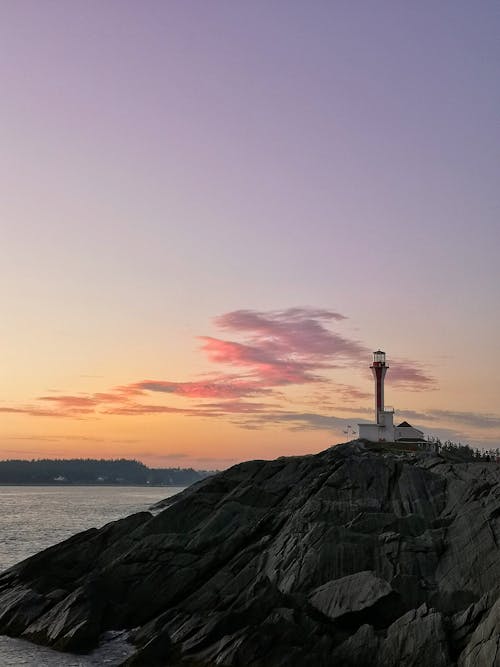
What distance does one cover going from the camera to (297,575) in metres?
38.4

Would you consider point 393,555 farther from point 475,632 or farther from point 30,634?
point 30,634

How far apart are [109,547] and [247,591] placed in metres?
15.1

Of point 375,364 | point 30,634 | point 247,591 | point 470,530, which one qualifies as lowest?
point 30,634

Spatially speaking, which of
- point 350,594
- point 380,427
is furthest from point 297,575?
point 380,427

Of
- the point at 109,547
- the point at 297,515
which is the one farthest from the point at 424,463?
the point at 109,547

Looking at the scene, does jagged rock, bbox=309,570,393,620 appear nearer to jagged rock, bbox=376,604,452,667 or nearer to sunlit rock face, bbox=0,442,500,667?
sunlit rock face, bbox=0,442,500,667

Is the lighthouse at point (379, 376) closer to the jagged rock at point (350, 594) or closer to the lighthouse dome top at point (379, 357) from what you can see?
the lighthouse dome top at point (379, 357)

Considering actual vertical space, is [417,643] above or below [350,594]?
below

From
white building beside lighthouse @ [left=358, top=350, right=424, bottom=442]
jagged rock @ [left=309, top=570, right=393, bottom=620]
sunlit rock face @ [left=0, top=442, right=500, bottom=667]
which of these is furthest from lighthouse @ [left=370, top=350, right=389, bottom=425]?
jagged rock @ [left=309, top=570, right=393, bottom=620]

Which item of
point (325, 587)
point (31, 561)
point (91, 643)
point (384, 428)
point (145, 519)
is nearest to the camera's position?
point (325, 587)

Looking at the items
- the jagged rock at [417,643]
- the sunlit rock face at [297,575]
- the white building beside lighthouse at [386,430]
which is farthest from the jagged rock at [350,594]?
the white building beside lighthouse at [386,430]

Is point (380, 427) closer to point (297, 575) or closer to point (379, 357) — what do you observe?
point (379, 357)

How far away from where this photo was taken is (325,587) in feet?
118

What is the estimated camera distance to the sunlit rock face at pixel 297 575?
106 feet
